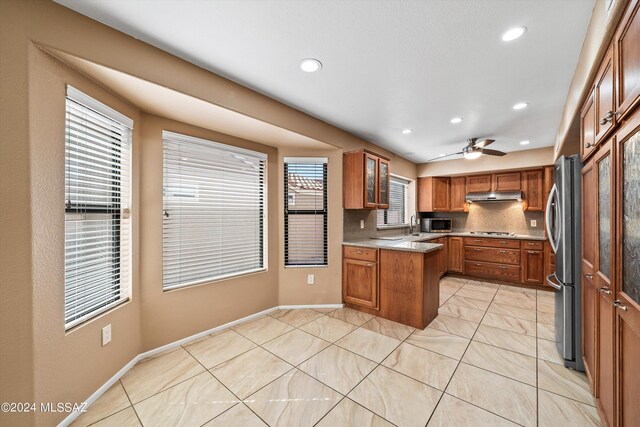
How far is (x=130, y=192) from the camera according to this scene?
83.1 inches

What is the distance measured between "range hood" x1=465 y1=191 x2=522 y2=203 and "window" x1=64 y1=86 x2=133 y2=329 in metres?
5.66

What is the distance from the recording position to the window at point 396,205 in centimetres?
493

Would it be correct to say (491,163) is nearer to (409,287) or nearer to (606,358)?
(409,287)

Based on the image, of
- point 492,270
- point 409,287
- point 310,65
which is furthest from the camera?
point 492,270

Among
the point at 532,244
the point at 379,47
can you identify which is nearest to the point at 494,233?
the point at 532,244

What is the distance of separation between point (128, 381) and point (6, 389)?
2.62 feet

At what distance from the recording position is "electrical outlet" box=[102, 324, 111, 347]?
183cm

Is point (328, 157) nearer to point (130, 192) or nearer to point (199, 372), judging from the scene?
point (130, 192)

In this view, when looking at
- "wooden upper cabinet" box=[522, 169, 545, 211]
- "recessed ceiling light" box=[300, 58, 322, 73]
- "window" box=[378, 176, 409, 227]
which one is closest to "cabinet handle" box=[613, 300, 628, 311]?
"recessed ceiling light" box=[300, 58, 322, 73]

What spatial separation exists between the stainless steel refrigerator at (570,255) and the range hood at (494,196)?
3.02 meters

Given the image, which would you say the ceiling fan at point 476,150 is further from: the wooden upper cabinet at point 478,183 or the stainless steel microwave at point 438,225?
the stainless steel microwave at point 438,225

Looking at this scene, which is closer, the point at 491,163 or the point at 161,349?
the point at 161,349

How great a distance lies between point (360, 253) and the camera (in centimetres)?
334

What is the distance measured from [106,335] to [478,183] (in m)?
6.10
